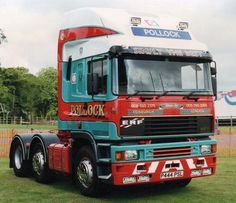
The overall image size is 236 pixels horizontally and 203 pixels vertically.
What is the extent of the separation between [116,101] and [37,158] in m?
3.85

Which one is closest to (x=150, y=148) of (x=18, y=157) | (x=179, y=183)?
(x=179, y=183)

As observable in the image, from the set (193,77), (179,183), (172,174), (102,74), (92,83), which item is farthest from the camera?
(179,183)

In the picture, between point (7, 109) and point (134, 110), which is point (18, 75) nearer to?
point (7, 109)

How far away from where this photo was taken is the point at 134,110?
30.4 feet

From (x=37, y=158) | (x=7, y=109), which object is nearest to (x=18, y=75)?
(x=7, y=109)

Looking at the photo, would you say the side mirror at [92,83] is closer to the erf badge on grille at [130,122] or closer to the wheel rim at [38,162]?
the erf badge on grille at [130,122]

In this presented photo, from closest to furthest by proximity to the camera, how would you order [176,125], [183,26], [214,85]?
[176,125], [214,85], [183,26]

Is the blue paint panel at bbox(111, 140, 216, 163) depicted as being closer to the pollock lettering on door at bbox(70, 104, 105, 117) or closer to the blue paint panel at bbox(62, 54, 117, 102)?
the pollock lettering on door at bbox(70, 104, 105, 117)

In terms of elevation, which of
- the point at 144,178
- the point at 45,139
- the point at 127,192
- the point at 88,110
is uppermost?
the point at 88,110

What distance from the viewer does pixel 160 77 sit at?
9.71m

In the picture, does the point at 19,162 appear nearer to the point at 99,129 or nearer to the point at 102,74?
the point at 99,129

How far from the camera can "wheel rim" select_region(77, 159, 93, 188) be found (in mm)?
9867

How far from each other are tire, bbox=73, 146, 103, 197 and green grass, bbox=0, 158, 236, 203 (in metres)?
0.16

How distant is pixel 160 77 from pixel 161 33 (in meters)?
1.01
